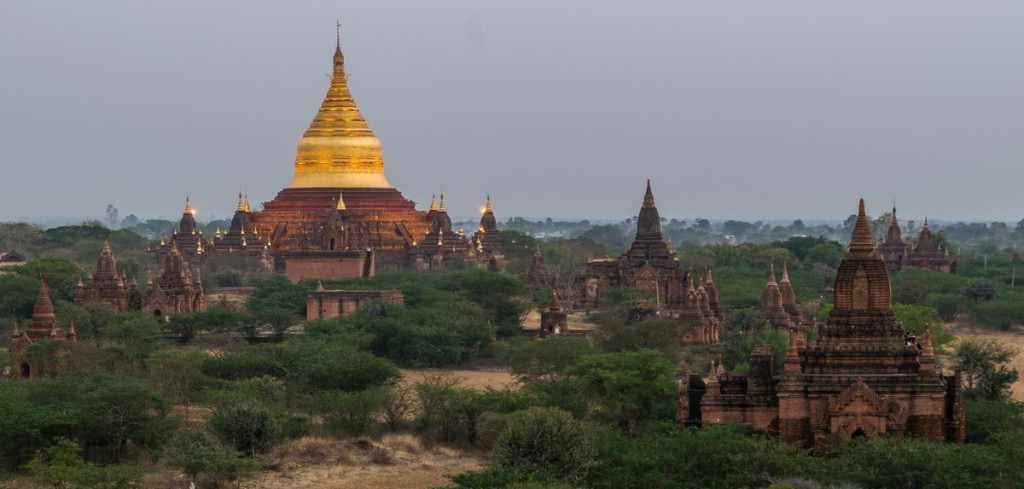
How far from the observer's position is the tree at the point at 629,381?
34.9 metres

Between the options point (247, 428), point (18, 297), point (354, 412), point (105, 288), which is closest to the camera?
point (247, 428)

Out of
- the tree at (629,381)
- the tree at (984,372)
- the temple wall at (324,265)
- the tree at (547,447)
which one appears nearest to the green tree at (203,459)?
the tree at (547,447)

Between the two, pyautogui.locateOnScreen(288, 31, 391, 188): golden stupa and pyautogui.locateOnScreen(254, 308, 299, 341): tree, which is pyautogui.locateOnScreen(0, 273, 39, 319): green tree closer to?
pyautogui.locateOnScreen(254, 308, 299, 341): tree

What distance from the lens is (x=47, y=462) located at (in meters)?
30.2

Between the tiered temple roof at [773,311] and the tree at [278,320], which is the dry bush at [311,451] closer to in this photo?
the tree at [278,320]

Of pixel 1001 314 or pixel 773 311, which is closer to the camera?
pixel 773 311

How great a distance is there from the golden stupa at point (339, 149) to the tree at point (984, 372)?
48620 mm

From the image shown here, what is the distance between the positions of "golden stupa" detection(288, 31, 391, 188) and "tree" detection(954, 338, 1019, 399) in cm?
4862

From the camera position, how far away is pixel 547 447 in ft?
93.2

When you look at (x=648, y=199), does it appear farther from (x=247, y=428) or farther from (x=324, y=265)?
(x=247, y=428)

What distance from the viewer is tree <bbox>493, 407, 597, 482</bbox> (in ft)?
91.1

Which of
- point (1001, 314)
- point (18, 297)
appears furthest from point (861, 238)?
point (18, 297)

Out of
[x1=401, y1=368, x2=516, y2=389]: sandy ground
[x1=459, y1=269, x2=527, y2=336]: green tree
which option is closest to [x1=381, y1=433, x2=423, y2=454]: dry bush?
[x1=401, y1=368, x2=516, y2=389]: sandy ground

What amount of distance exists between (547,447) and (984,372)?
623 inches
